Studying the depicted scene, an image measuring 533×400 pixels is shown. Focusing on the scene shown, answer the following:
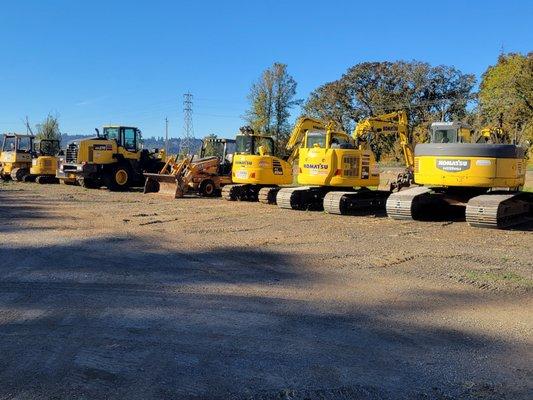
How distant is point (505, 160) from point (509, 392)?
10.1m

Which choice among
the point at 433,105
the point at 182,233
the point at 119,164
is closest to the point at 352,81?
the point at 433,105

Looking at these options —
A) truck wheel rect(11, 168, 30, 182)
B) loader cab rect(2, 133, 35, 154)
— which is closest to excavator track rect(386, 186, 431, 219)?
truck wheel rect(11, 168, 30, 182)

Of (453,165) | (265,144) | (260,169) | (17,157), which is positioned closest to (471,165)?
(453,165)

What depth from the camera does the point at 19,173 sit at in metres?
30.3

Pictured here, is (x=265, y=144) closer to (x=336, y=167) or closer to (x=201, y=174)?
(x=201, y=174)

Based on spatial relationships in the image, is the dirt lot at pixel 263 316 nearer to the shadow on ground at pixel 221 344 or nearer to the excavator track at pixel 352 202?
the shadow on ground at pixel 221 344

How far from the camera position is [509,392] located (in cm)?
394

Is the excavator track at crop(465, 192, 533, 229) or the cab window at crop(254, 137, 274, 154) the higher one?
the cab window at crop(254, 137, 274, 154)

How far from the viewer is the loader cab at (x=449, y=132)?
15.6m

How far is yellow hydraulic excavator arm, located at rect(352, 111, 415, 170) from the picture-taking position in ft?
57.7

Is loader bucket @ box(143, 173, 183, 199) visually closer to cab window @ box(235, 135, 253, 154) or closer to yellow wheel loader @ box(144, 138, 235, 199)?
yellow wheel loader @ box(144, 138, 235, 199)

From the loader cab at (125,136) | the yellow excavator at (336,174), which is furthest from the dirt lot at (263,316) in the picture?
the loader cab at (125,136)

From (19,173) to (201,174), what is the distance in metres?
14.0

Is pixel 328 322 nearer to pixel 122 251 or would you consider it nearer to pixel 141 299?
pixel 141 299
